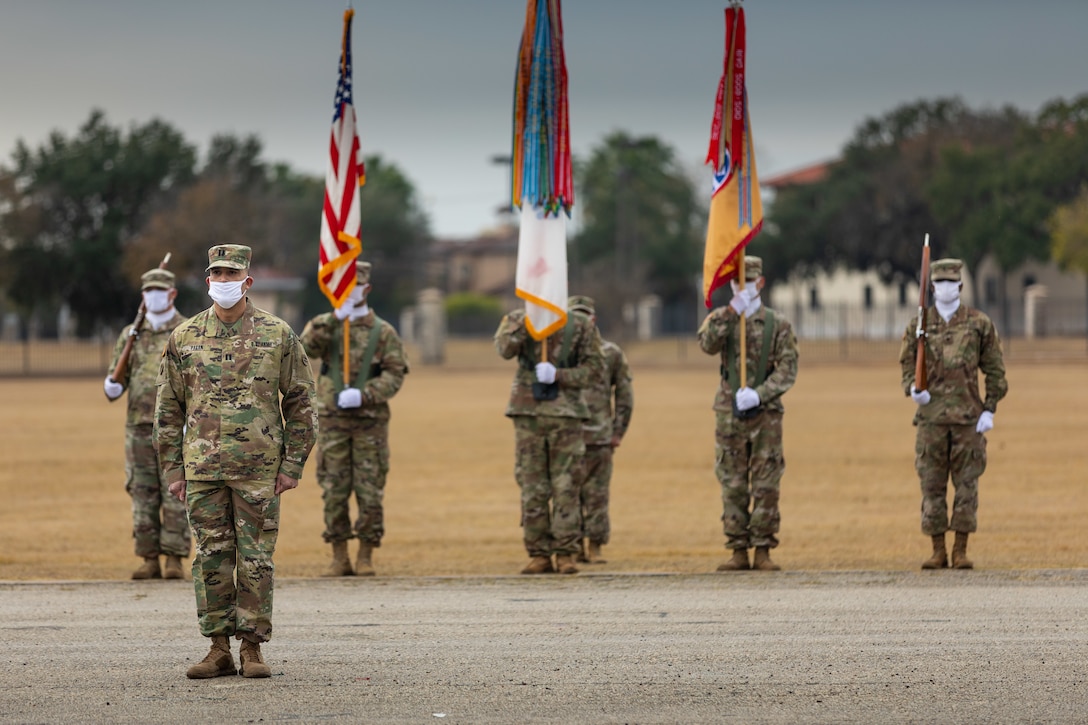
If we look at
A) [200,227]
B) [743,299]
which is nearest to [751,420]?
[743,299]

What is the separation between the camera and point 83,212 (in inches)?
2367

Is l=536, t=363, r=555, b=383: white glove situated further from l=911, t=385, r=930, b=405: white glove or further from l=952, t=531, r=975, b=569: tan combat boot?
l=952, t=531, r=975, b=569: tan combat boot

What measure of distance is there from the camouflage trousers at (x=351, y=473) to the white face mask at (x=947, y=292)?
436 cm

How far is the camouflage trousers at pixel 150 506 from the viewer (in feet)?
39.7

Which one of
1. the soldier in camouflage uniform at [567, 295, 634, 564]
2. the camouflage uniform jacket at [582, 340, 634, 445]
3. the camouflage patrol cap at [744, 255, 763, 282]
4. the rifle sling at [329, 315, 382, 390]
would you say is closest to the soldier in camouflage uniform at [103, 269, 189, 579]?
the rifle sling at [329, 315, 382, 390]

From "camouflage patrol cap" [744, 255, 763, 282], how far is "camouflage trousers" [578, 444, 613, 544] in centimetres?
196

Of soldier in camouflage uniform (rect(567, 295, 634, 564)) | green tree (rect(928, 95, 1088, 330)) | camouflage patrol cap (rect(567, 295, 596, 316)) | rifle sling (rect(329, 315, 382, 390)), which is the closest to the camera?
rifle sling (rect(329, 315, 382, 390))

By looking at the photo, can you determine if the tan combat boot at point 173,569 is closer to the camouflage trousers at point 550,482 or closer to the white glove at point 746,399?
the camouflage trousers at point 550,482

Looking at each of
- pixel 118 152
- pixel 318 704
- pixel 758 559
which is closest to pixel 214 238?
pixel 118 152

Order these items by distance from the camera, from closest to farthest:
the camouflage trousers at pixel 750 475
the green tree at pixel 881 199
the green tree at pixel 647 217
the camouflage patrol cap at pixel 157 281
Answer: the camouflage trousers at pixel 750 475 < the camouflage patrol cap at pixel 157 281 < the green tree at pixel 881 199 < the green tree at pixel 647 217

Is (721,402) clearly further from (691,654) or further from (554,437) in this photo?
(691,654)

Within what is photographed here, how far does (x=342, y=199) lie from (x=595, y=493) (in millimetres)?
3202

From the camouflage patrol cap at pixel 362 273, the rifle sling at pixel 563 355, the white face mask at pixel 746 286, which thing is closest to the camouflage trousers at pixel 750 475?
the white face mask at pixel 746 286

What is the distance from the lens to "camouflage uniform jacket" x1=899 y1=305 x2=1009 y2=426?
39.8 ft
